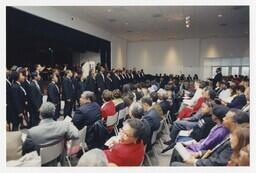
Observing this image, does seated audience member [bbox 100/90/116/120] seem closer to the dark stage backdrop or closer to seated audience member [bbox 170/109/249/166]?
seated audience member [bbox 170/109/249/166]

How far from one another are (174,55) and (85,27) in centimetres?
609

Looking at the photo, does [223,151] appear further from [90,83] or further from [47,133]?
[90,83]

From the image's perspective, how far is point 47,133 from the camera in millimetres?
2430

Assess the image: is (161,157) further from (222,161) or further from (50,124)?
(50,124)

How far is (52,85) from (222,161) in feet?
13.0

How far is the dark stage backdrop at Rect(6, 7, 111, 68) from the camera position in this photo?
552 centimetres

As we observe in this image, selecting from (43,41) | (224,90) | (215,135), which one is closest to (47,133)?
(215,135)

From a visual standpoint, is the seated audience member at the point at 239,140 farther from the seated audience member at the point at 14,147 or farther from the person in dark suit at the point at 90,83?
the person in dark suit at the point at 90,83

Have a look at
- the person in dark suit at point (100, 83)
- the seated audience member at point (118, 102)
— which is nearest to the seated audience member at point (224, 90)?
the seated audience member at point (118, 102)

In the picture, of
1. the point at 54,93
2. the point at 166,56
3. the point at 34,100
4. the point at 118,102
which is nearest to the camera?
the point at 118,102

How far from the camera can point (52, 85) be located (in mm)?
5484

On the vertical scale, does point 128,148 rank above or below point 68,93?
below

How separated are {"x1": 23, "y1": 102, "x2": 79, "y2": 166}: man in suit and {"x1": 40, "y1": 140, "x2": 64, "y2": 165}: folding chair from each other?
6 centimetres
